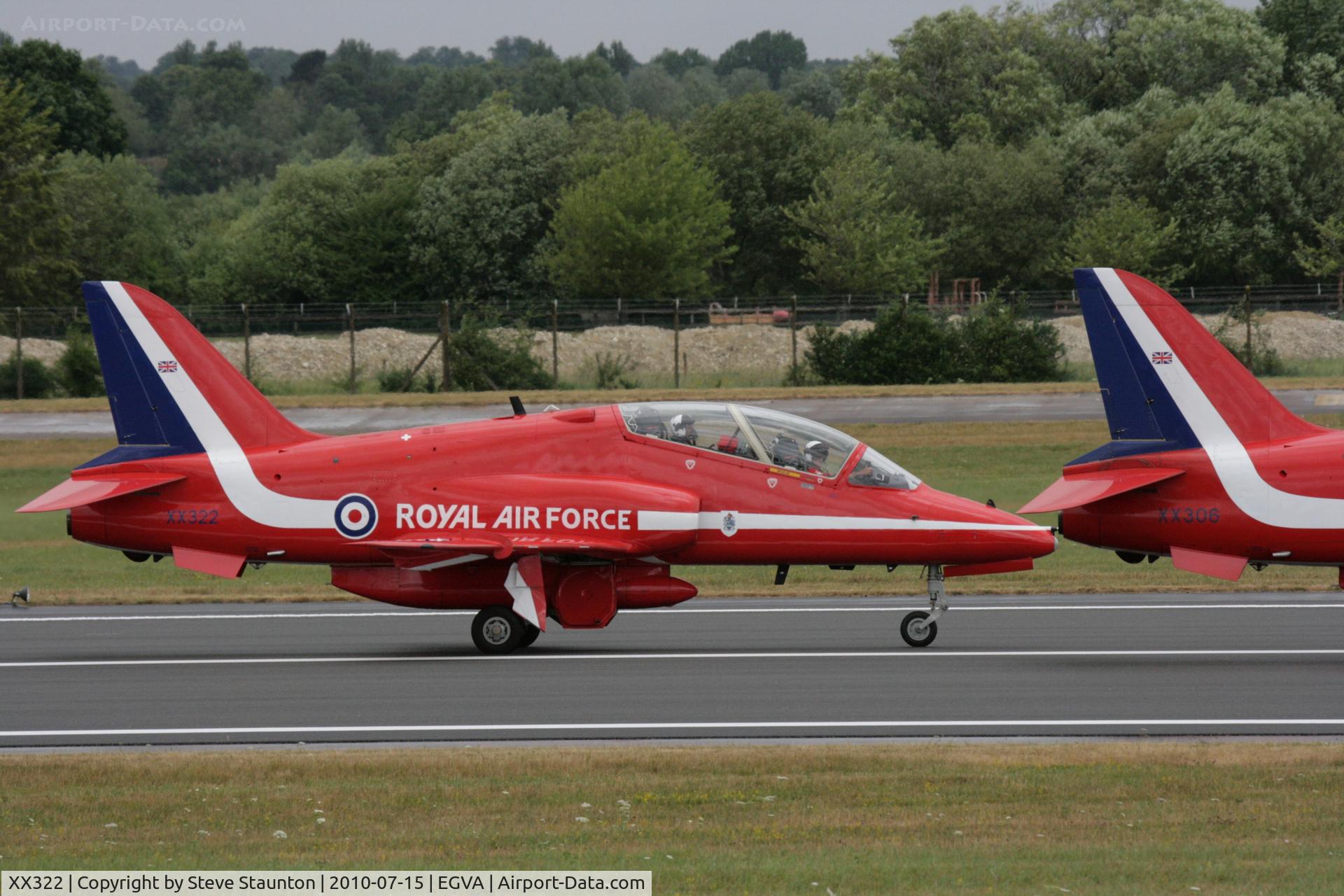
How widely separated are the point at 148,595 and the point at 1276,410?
14.1 metres

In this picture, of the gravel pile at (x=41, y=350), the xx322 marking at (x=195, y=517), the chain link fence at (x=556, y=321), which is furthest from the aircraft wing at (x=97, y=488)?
the gravel pile at (x=41, y=350)

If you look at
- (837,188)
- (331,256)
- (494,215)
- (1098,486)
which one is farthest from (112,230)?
(1098,486)

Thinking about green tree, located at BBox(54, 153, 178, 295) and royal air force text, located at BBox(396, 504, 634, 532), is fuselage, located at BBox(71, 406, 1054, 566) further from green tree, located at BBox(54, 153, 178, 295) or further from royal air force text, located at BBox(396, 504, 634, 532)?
green tree, located at BBox(54, 153, 178, 295)

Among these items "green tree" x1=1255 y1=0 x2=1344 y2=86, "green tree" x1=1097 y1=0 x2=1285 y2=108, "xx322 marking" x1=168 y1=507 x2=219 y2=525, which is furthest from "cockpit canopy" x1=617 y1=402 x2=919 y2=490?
"green tree" x1=1255 y1=0 x2=1344 y2=86

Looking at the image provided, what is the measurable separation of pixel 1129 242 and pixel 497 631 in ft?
182

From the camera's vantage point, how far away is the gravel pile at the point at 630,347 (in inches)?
2074

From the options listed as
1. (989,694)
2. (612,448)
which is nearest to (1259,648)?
(989,694)

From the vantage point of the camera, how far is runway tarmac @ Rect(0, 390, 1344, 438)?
128 feet

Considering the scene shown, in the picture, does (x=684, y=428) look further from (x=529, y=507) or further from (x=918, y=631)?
(x=918, y=631)

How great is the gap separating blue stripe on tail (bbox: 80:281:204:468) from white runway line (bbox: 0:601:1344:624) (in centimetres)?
286

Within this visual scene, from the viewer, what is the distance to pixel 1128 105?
87.6 meters

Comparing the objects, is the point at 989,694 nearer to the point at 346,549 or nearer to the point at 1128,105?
the point at 346,549

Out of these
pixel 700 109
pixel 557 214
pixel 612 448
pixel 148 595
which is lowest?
pixel 148 595

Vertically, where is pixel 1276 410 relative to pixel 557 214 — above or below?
below
